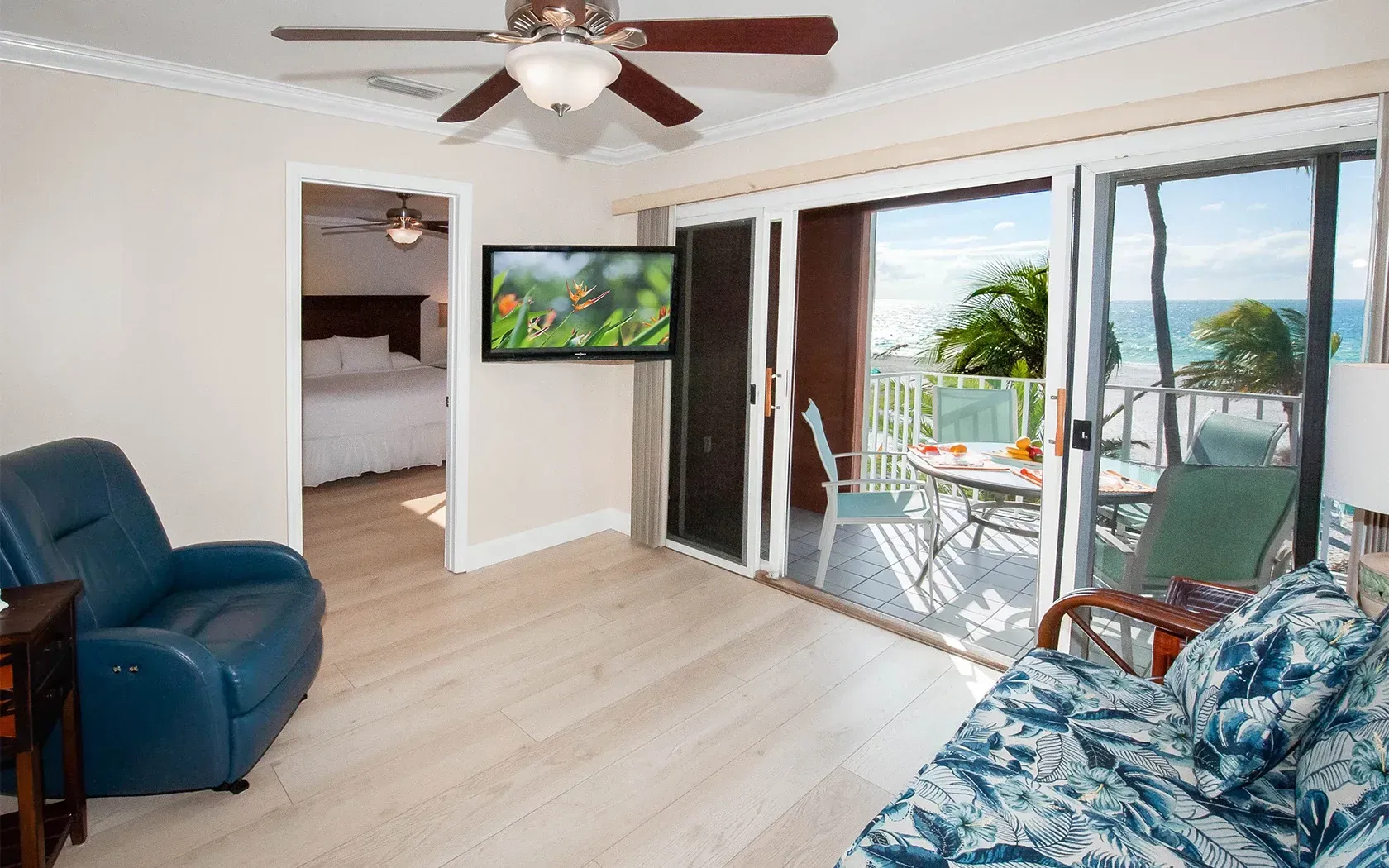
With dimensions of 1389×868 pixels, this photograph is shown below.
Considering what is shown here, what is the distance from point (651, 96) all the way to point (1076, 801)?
1985 mm

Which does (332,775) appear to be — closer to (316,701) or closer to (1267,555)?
(316,701)

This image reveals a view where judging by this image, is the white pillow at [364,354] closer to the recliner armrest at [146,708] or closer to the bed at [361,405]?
the bed at [361,405]

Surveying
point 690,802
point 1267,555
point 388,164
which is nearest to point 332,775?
point 690,802

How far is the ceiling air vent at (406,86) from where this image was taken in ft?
10.4

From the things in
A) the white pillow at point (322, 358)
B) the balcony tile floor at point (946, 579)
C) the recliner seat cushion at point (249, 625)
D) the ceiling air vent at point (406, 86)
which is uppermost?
the ceiling air vent at point (406, 86)

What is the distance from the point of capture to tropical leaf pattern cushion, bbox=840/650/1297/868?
1.28 m

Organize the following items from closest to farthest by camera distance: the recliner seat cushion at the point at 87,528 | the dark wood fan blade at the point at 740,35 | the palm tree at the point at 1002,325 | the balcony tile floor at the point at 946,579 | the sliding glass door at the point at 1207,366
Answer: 1. the dark wood fan blade at the point at 740,35
2. the recliner seat cushion at the point at 87,528
3. the sliding glass door at the point at 1207,366
4. the balcony tile floor at the point at 946,579
5. the palm tree at the point at 1002,325

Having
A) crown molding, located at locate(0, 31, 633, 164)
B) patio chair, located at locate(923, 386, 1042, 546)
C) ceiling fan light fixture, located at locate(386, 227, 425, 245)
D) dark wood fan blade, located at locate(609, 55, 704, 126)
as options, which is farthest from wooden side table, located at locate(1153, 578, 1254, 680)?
ceiling fan light fixture, located at locate(386, 227, 425, 245)

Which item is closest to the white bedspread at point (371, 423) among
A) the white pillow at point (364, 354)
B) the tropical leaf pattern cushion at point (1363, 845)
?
the white pillow at point (364, 354)

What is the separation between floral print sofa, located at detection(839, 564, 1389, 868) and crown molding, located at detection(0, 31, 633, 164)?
11.8 ft

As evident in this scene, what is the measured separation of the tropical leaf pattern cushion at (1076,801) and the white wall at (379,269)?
653 centimetres

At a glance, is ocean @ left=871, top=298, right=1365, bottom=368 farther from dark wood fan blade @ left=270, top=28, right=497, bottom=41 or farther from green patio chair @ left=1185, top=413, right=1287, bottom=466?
dark wood fan blade @ left=270, top=28, right=497, bottom=41

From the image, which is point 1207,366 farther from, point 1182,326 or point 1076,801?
point 1076,801

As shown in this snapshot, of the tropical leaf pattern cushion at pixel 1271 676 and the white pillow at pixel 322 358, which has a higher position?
the white pillow at pixel 322 358
